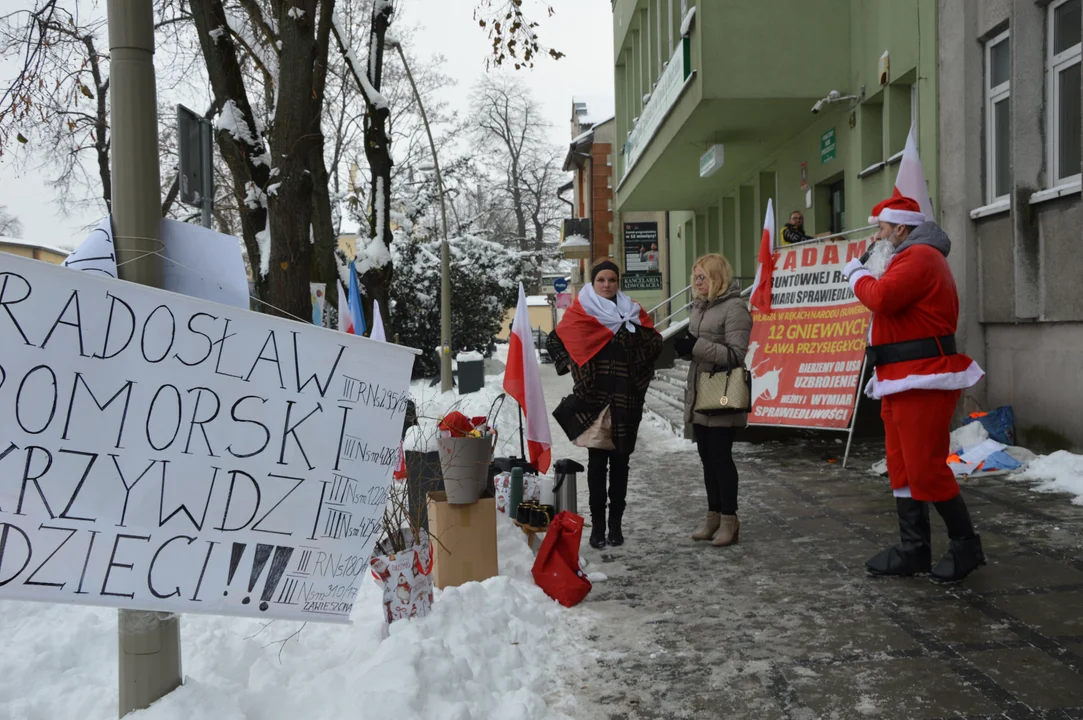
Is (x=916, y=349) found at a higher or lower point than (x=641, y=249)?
lower

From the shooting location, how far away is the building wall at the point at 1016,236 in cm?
779

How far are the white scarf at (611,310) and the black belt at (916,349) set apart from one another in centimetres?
152

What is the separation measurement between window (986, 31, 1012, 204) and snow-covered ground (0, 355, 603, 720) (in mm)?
6807

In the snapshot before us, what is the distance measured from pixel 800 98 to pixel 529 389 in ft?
25.2

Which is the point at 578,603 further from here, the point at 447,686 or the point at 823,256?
the point at 823,256

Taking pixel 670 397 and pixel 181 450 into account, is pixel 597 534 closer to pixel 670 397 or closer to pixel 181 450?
pixel 181 450

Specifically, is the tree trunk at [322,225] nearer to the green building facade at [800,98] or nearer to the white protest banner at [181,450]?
the green building facade at [800,98]

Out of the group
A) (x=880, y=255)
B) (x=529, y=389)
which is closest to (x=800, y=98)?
(x=880, y=255)

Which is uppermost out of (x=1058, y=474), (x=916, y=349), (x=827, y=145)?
(x=827, y=145)

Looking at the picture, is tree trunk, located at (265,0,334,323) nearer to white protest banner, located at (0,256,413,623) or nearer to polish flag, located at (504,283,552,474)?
polish flag, located at (504,283,552,474)

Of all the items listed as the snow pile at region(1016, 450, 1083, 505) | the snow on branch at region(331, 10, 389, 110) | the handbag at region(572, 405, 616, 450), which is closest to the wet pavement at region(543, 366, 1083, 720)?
the snow pile at region(1016, 450, 1083, 505)

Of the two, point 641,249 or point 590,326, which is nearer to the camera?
point 590,326

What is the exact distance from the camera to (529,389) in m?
5.79

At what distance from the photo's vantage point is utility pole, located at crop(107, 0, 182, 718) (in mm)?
2781
